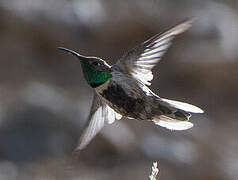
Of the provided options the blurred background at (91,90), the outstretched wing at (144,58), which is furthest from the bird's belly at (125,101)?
the blurred background at (91,90)

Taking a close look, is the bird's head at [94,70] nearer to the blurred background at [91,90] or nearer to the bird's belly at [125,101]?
the bird's belly at [125,101]

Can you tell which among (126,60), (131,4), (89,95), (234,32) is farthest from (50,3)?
(126,60)

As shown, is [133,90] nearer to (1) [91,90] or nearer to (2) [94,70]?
(2) [94,70]

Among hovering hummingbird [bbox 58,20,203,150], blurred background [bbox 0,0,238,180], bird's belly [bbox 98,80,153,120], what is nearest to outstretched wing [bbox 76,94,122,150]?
hovering hummingbird [bbox 58,20,203,150]

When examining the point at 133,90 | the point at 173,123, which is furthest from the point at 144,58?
the point at 173,123

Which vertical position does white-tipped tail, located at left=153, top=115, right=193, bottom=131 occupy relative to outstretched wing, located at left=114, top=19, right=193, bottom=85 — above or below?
below

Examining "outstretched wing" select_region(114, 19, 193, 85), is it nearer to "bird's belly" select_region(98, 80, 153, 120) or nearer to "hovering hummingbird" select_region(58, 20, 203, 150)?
"hovering hummingbird" select_region(58, 20, 203, 150)
